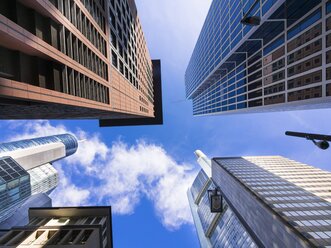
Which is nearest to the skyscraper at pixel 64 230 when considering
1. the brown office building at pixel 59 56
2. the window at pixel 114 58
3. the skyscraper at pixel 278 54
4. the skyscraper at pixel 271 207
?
the brown office building at pixel 59 56

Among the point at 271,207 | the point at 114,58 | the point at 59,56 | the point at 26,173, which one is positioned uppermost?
the point at 114,58

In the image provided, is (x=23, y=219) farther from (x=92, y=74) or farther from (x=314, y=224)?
(x=314, y=224)

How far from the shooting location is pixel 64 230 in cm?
4022

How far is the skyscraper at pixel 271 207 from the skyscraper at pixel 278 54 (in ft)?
69.2

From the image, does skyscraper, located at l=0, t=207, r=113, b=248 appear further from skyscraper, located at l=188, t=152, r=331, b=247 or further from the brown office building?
skyscraper, located at l=188, t=152, r=331, b=247

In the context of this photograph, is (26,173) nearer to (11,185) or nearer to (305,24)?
(11,185)

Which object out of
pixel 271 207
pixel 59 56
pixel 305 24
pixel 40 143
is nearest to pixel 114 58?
pixel 59 56

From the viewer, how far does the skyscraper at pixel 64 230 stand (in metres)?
36.7

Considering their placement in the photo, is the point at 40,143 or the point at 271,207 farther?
the point at 40,143

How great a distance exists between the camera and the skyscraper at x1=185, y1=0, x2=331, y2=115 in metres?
32.0

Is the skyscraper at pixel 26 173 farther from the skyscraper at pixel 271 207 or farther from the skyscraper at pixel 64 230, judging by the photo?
the skyscraper at pixel 271 207

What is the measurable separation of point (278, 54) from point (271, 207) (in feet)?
104

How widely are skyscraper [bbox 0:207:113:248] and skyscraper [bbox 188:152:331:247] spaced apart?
968 inches

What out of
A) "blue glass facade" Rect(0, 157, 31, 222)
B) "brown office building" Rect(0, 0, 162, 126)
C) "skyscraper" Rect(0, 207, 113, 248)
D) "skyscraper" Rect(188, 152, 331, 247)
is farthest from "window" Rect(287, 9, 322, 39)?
"blue glass facade" Rect(0, 157, 31, 222)
